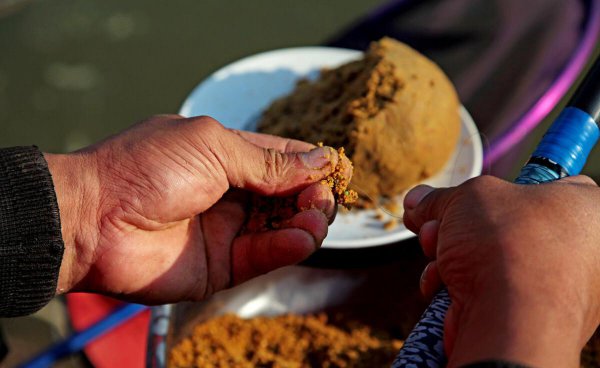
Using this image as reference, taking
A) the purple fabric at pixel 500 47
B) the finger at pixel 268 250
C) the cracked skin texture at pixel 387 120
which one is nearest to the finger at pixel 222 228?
the finger at pixel 268 250

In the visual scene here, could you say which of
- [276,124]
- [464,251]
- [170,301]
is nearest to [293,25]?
[276,124]

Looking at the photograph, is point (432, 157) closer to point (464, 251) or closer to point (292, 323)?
point (292, 323)

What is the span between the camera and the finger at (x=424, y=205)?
80cm

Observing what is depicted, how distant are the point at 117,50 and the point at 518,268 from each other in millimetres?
2879

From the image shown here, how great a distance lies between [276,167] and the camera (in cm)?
103

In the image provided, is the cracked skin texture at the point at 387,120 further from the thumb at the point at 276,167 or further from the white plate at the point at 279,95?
the thumb at the point at 276,167

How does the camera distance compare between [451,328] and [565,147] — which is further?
[565,147]

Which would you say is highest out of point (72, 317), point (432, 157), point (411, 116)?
point (411, 116)

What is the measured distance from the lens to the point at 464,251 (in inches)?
27.8

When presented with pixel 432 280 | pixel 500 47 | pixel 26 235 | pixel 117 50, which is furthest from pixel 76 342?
pixel 117 50

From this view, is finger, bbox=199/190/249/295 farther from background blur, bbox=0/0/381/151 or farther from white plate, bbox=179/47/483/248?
background blur, bbox=0/0/381/151

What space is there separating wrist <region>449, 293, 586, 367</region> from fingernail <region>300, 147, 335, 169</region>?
42 centimetres

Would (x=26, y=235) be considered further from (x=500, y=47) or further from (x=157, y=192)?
(x=500, y=47)

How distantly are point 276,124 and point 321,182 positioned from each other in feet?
1.91
